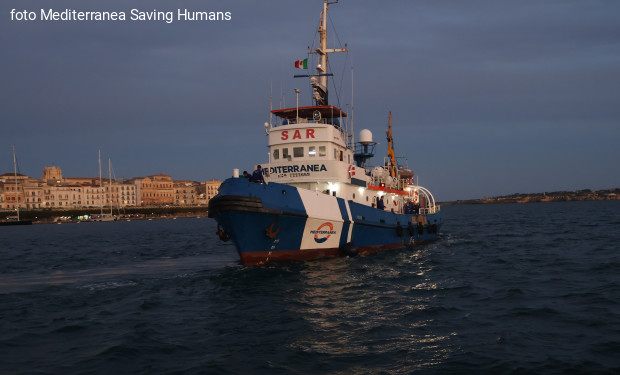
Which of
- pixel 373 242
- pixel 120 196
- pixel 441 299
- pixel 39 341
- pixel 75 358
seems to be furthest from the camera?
pixel 120 196

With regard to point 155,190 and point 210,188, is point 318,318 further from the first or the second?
point 210,188

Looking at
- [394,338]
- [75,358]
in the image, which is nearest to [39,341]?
[75,358]

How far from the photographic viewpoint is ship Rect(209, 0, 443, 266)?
16703 millimetres

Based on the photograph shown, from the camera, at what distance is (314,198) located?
18016mm

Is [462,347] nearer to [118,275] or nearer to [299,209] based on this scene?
[299,209]

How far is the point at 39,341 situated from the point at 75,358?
1.64m

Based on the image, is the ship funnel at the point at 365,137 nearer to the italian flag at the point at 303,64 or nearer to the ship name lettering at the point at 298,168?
the italian flag at the point at 303,64

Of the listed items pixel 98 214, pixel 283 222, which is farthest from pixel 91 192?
pixel 283 222

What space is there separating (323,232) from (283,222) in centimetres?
227

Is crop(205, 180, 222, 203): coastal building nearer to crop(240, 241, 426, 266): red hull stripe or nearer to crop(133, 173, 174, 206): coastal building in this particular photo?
crop(133, 173, 174, 206): coastal building

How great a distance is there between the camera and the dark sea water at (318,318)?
770cm

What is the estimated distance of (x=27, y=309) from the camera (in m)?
11.6

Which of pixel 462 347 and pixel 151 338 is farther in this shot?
pixel 151 338

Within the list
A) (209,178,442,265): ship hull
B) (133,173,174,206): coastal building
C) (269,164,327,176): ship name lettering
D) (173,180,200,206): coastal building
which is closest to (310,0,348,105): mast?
(269,164,327,176): ship name lettering
